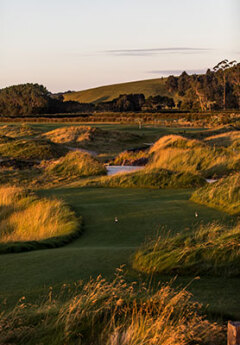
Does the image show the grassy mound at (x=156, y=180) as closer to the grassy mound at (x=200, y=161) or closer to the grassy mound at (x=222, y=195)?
the grassy mound at (x=200, y=161)

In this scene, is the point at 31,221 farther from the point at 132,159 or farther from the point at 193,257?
the point at 132,159

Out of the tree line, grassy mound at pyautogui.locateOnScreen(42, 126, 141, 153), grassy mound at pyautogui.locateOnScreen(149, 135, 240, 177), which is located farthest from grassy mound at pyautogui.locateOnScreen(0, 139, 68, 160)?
the tree line

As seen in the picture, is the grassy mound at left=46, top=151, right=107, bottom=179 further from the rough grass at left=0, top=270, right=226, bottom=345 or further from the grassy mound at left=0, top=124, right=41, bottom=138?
the grassy mound at left=0, top=124, right=41, bottom=138

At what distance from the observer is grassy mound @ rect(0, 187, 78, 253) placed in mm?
11788

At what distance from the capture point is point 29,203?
15.8 meters

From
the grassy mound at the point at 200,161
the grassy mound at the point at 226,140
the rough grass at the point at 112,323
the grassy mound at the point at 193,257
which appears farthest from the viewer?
the grassy mound at the point at 226,140

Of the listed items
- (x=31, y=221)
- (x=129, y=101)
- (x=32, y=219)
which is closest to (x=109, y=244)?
(x=31, y=221)

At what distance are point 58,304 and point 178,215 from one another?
7.23 metres

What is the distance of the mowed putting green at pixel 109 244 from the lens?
23.0 ft

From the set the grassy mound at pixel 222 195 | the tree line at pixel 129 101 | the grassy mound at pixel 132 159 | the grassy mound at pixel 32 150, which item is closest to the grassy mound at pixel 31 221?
the grassy mound at pixel 222 195

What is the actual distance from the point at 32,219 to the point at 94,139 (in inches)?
1322

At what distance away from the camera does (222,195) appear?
48.6ft

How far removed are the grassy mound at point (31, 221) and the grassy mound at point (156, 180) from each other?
4.46 meters

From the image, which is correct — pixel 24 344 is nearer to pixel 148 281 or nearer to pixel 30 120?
pixel 148 281
